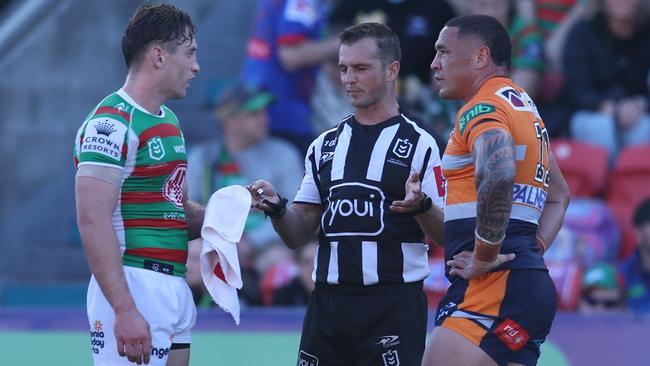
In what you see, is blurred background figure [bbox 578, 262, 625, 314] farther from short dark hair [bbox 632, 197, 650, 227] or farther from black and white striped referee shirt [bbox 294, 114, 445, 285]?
black and white striped referee shirt [bbox 294, 114, 445, 285]

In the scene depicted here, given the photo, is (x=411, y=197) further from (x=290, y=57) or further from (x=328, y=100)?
(x=328, y=100)

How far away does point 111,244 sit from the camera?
4879mm

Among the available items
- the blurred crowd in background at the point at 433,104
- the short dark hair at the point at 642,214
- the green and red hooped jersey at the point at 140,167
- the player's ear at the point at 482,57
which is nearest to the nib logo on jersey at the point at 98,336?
the green and red hooped jersey at the point at 140,167

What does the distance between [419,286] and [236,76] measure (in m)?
5.52

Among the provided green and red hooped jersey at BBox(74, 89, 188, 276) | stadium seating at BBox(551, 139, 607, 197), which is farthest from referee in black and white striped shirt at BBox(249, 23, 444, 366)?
stadium seating at BBox(551, 139, 607, 197)

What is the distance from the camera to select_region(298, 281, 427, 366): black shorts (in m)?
5.57

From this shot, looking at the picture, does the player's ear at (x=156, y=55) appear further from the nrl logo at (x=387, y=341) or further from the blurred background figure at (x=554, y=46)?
the blurred background figure at (x=554, y=46)

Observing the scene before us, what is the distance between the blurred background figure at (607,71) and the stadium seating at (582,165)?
8.0 inches

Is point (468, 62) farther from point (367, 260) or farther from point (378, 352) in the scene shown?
point (378, 352)

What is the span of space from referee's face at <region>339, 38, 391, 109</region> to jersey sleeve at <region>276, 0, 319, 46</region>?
4.07m

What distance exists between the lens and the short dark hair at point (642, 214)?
8562 mm

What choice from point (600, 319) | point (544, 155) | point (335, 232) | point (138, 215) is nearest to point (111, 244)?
point (138, 215)

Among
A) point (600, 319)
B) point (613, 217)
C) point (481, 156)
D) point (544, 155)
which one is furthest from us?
point (613, 217)

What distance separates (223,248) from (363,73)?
1.12m
